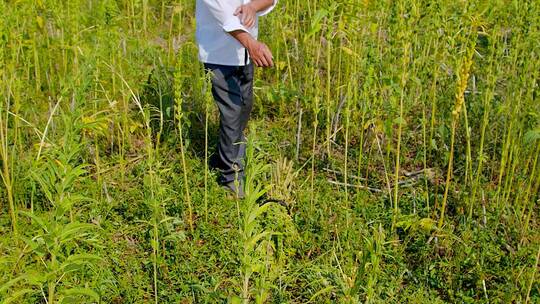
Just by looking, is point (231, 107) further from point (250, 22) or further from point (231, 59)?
point (250, 22)

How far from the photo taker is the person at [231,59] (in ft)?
9.05

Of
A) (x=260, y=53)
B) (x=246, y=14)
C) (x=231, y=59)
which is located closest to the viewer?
(x=260, y=53)

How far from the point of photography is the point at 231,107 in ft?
10.0

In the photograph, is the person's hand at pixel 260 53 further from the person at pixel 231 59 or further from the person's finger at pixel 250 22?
the person's finger at pixel 250 22

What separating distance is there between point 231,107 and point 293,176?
446 millimetres

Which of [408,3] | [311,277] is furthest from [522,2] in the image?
[311,277]

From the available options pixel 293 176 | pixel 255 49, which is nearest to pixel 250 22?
pixel 255 49

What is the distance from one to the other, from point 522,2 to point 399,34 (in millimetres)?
704

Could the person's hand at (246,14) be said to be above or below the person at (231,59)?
above

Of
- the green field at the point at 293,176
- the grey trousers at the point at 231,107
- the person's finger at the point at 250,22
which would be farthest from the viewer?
the grey trousers at the point at 231,107

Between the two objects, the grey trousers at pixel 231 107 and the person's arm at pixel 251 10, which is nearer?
the person's arm at pixel 251 10

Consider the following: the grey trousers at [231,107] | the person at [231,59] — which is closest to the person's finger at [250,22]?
the person at [231,59]

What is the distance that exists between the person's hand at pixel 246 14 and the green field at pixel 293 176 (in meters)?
0.30

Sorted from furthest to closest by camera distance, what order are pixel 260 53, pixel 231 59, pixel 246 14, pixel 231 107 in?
pixel 231 107
pixel 231 59
pixel 246 14
pixel 260 53
